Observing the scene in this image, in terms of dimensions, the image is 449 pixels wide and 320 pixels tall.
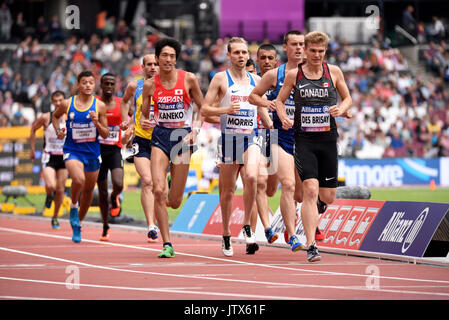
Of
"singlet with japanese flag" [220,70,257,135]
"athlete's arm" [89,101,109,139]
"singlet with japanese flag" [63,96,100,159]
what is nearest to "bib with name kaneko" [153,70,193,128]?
"singlet with japanese flag" [220,70,257,135]

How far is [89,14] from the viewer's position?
48.0 m

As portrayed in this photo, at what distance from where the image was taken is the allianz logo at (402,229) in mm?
11945

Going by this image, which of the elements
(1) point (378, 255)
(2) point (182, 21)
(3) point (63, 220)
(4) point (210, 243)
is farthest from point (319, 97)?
(2) point (182, 21)

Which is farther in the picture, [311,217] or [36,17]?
[36,17]

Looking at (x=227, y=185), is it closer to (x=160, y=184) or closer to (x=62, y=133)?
(x=160, y=184)

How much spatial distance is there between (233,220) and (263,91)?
4078 millimetres

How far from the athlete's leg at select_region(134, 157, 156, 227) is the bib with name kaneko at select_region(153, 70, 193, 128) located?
6.29 feet

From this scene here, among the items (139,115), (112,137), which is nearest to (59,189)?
(112,137)

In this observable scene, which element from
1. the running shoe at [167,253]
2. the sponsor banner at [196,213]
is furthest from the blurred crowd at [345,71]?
the running shoe at [167,253]

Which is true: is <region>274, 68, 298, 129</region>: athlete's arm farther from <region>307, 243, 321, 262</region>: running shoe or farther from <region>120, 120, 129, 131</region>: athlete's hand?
<region>120, 120, 129, 131</region>: athlete's hand

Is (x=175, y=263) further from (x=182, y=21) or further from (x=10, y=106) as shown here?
(x=182, y=21)

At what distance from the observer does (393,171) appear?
3753cm

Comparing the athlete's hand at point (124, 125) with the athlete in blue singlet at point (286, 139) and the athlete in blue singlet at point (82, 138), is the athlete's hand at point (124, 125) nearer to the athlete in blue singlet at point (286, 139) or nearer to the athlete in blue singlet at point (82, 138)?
the athlete in blue singlet at point (82, 138)
